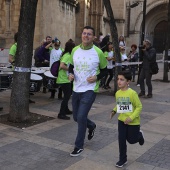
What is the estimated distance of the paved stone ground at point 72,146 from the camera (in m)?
4.69

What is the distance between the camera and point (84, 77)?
16.5 feet

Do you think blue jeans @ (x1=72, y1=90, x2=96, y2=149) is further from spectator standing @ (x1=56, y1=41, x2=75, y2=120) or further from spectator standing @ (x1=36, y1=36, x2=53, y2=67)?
spectator standing @ (x1=36, y1=36, x2=53, y2=67)

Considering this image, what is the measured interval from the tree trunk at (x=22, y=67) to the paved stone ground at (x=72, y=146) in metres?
0.45

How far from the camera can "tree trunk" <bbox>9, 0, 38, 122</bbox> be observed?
674 cm

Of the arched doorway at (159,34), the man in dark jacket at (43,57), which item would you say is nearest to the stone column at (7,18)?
the man in dark jacket at (43,57)

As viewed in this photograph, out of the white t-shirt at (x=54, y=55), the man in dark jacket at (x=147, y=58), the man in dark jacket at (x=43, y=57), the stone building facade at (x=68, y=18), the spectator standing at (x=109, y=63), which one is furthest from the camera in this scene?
the stone building facade at (x=68, y=18)

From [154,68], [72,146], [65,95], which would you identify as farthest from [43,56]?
[72,146]

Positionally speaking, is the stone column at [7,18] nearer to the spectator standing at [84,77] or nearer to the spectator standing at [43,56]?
the spectator standing at [43,56]

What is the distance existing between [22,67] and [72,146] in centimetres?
226

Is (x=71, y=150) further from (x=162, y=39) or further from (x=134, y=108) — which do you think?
(x=162, y=39)

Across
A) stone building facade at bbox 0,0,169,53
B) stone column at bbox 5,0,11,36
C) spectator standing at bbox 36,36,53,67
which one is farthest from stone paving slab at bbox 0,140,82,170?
stone column at bbox 5,0,11,36

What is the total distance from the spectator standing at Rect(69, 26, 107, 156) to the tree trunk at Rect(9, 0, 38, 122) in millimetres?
2005

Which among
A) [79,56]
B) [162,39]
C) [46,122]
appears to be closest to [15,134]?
[46,122]

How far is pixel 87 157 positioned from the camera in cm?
499
